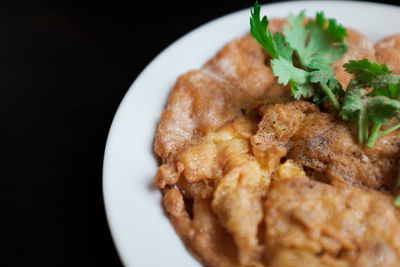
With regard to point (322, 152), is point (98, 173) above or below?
below

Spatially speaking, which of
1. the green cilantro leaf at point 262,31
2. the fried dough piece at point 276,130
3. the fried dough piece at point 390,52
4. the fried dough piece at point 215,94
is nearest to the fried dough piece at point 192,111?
the fried dough piece at point 215,94

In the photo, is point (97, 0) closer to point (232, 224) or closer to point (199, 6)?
point (199, 6)

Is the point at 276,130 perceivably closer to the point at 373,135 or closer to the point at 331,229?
→ the point at 373,135

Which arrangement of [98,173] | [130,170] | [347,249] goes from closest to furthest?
1. [347,249]
2. [130,170]
3. [98,173]

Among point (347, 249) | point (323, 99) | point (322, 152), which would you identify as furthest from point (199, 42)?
point (347, 249)

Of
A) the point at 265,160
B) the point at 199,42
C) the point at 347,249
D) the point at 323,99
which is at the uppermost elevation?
the point at 199,42

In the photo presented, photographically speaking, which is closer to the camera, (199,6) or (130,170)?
(130,170)

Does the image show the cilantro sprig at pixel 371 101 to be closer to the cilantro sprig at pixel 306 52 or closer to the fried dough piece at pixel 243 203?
the cilantro sprig at pixel 306 52
